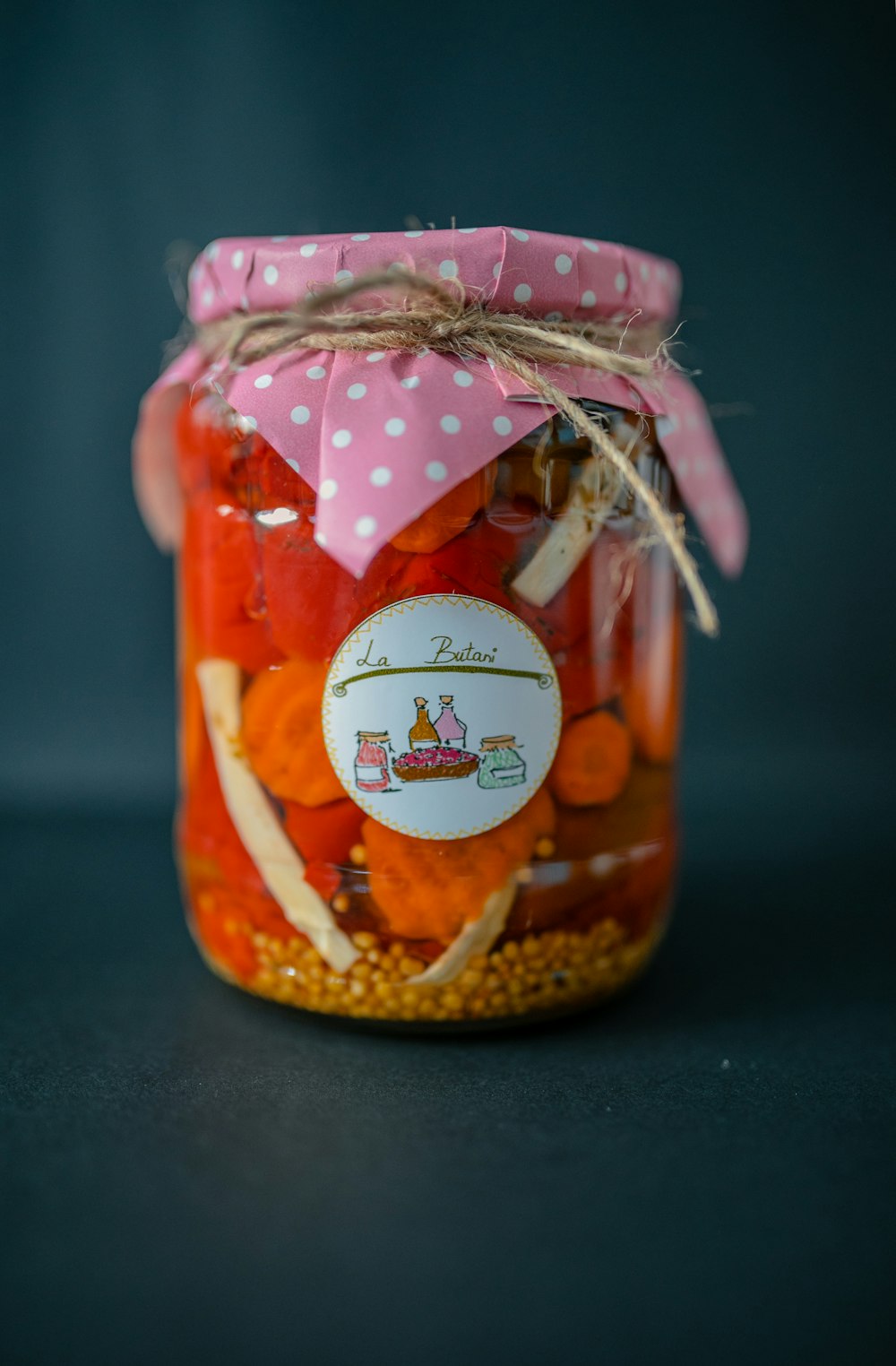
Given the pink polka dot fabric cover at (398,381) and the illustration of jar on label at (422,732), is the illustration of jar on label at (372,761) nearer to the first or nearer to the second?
the illustration of jar on label at (422,732)

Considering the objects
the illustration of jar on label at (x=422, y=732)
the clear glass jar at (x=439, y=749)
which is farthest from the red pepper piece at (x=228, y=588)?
the illustration of jar on label at (x=422, y=732)

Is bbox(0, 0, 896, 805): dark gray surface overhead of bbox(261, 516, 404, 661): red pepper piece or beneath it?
overhead

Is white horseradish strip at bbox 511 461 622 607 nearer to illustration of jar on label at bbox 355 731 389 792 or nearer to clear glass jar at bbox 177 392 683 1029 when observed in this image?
clear glass jar at bbox 177 392 683 1029

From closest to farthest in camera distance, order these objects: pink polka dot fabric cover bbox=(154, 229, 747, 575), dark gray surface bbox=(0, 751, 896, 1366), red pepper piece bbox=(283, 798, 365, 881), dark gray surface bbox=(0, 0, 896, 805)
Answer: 1. dark gray surface bbox=(0, 751, 896, 1366)
2. pink polka dot fabric cover bbox=(154, 229, 747, 575)
3. red pepper piece bbox=(283, 798, 365, 881)
4. dark gray surface bbox=(0, 0, 896, 805)

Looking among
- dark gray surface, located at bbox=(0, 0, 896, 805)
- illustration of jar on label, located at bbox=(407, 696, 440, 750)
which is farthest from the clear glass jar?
dark gray surface, located at bbox=(0, 0, 896, 805)

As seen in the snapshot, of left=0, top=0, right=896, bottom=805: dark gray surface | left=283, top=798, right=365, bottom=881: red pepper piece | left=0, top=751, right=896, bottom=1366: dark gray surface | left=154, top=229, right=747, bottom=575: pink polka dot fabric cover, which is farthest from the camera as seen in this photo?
left=0, top=0, right=896, bottom=805: dark gray surface

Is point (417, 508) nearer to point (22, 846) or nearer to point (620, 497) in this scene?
point (620, 497)
